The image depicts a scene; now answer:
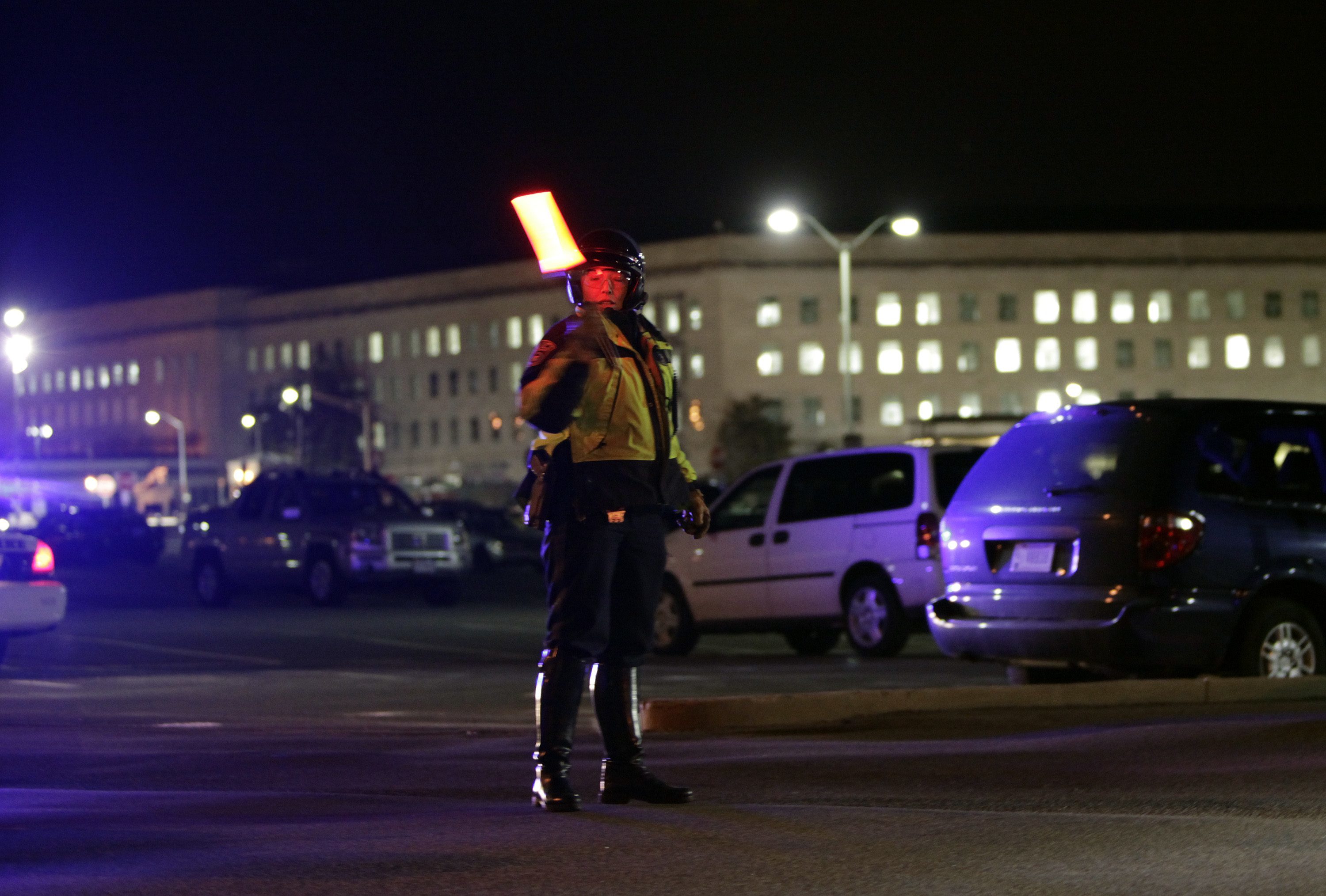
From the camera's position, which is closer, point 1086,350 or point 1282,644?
point 1282,644

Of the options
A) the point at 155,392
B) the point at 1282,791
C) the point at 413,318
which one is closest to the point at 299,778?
the point at 1282,791

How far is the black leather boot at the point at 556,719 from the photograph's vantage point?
6453 millimetres

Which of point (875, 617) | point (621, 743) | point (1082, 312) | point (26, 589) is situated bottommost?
point (875, 617)

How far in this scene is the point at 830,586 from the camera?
1745 cm

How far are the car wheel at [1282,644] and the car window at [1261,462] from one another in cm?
58

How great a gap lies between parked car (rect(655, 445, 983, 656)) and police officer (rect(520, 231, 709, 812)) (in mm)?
9978

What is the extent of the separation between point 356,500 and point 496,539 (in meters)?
14.1

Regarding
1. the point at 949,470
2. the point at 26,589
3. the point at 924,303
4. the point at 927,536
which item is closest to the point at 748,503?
the point at 949,470

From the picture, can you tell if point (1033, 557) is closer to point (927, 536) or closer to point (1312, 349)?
point (927, 536)

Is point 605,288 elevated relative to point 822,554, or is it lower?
elevated

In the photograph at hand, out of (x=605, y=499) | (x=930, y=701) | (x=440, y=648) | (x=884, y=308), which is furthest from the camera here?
(x=884, y=308)

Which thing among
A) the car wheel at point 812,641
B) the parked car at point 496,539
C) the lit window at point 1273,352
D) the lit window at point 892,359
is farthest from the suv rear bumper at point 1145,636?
the lit window at point 1273,352

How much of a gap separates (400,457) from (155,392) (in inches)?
869

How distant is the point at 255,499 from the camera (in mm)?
29125
